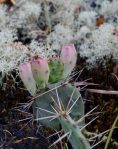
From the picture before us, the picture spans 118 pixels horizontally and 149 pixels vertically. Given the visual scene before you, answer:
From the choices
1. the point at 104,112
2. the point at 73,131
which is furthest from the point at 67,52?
the point at 104,112

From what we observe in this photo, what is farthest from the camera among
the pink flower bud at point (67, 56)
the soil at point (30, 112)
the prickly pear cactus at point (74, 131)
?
the soil at point (30, 112)

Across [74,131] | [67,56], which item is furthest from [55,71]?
[74,131]

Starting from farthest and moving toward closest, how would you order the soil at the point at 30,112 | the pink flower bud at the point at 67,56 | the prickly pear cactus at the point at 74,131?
the soil at the point at 30,112 < the pink flower bud at the point at 67,56 < the prickly pear cactus at the point at 74,131

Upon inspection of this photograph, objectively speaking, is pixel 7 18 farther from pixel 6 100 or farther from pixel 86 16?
pixel 6 100

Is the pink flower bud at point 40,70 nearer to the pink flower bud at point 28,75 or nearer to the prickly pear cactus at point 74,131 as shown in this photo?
the pink flower bud at point 28,75

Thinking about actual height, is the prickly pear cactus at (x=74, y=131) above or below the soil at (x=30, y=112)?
above

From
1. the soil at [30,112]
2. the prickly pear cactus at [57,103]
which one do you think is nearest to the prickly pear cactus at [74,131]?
the prickly pear cactus at [57,103]

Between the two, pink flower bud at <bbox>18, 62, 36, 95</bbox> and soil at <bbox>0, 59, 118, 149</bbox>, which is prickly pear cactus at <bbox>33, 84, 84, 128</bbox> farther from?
soil at <bbox>0, 59, 118, 149</bbox>
